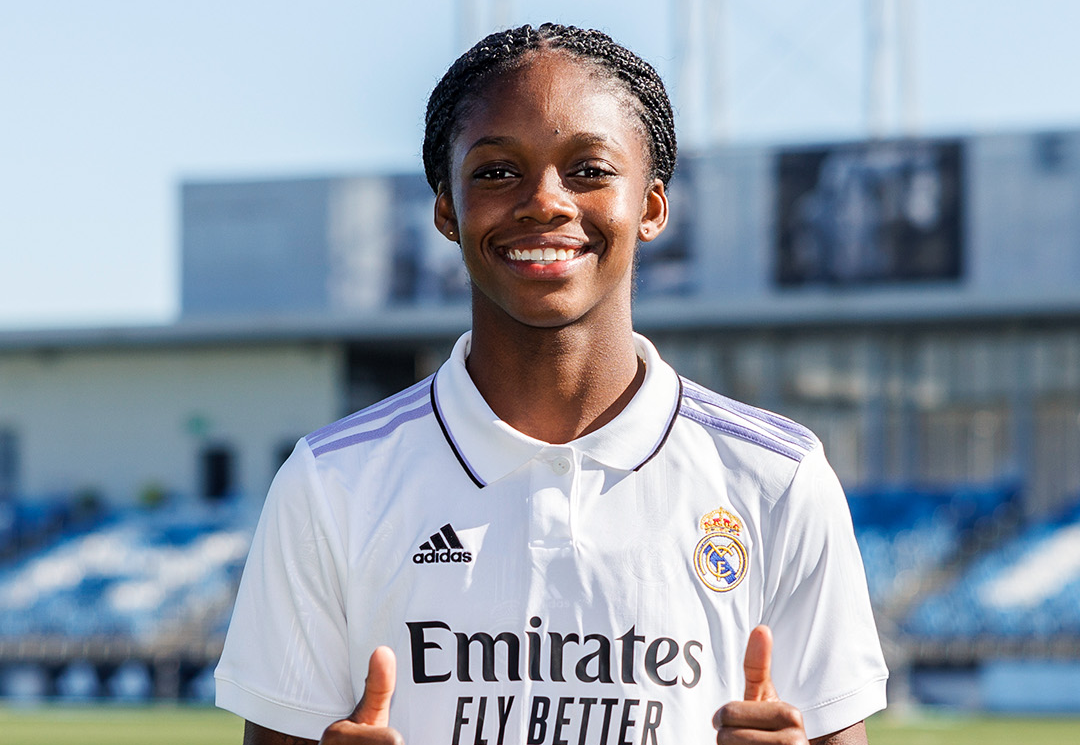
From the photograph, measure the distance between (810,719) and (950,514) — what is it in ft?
62.3

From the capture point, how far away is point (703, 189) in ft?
71.6

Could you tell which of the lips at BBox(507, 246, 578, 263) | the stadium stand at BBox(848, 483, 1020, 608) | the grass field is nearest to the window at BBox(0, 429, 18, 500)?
the grass field

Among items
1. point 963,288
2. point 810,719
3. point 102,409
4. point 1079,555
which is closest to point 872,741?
point 1079,555

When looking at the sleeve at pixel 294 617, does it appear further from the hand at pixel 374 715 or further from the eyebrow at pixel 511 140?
the eyebrow at pixel 511 140

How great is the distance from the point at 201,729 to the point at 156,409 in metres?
10.6

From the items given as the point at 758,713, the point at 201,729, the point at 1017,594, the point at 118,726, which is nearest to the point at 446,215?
the point at 758,713

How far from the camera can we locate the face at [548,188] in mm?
2117

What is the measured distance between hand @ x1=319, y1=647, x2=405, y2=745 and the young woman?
0.08 metres

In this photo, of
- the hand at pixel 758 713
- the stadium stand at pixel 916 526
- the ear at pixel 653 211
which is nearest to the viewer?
the hand at pixel 758 713

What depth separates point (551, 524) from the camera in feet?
6.98

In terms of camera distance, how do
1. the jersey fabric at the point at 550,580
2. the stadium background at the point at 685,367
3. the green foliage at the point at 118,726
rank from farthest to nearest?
the stadium background at the point at 685,367
the green foliage at the point at 118,726
the jersey fabric at the point at 550,580

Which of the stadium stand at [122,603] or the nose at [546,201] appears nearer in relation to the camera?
the nose at [546,201]

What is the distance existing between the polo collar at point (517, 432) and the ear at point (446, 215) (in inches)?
A: 7.0

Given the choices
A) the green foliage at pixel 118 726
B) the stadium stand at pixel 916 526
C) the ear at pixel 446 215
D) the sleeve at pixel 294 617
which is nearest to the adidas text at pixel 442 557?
the sleeve at pixel 294 617
